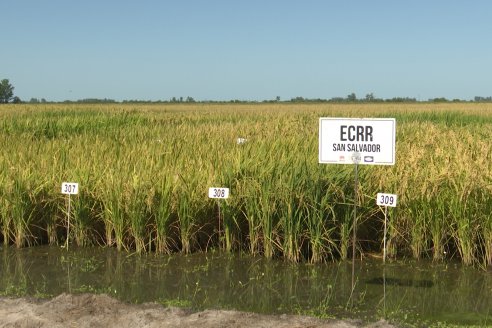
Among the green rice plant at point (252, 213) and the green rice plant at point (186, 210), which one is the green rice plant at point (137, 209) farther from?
the green rice plant at point (252, 213)

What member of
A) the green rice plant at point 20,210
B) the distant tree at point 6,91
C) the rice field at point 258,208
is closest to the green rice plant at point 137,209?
the rice field at point 258,208

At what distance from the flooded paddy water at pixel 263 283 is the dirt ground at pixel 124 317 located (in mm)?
451

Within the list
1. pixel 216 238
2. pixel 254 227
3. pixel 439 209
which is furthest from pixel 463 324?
pixel 216 238

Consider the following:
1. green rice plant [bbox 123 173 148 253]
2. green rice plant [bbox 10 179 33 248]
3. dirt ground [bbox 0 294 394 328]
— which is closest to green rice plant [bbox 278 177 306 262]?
green rice plant [bbox 123 173 148 253]

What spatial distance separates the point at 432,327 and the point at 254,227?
99.7 inches

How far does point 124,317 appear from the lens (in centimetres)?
426

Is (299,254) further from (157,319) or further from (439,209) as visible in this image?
(157,319)

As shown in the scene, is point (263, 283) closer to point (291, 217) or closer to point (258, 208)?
point (291, 217)

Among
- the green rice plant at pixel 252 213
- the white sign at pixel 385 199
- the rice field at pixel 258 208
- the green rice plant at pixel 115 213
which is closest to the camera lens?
the white sign at pixel 385 199

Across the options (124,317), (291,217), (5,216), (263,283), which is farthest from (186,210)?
(124,317)

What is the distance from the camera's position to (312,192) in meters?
6.37

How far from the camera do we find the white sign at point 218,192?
639cm

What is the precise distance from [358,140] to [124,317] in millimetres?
2678

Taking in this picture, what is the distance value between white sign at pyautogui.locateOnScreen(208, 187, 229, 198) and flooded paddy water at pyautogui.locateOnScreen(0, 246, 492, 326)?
667mm
